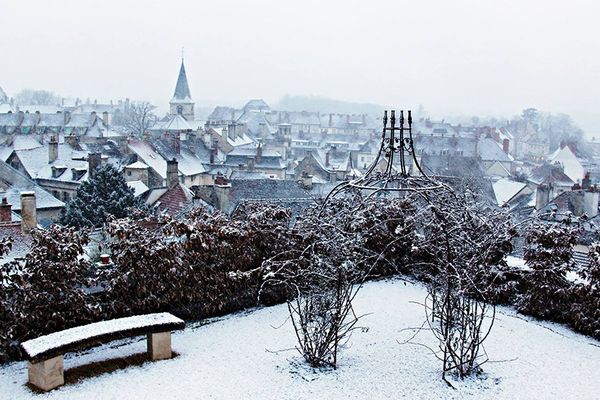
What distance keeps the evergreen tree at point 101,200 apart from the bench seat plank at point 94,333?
46.2ft

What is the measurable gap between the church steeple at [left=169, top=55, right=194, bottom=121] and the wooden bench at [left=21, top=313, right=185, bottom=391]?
78.3 meters

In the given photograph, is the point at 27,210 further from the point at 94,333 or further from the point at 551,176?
the point at 551,176

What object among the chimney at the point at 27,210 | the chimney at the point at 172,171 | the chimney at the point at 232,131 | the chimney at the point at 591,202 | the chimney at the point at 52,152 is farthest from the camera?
the chimney at the point at 232,131

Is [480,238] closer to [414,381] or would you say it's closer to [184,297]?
[414,381]

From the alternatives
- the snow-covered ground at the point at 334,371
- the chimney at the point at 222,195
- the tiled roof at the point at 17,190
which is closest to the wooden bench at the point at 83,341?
the snow-covered ground at the point at 334,371

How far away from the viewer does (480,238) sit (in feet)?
34.5

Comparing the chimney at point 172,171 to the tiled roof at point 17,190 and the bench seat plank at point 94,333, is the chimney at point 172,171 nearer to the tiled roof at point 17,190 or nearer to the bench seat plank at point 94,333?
Answer: the tiled roof at point 17,190

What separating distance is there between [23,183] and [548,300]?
25.0m

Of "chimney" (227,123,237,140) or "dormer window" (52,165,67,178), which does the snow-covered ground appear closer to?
"dormer window" (52,165,67,178)

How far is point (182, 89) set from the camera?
86250 millimetres

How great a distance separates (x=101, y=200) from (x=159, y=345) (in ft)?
48.6

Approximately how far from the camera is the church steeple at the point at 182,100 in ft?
281

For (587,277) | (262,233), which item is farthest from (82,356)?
(587,277)

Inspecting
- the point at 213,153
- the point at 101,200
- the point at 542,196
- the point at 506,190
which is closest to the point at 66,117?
the point at 213,153
